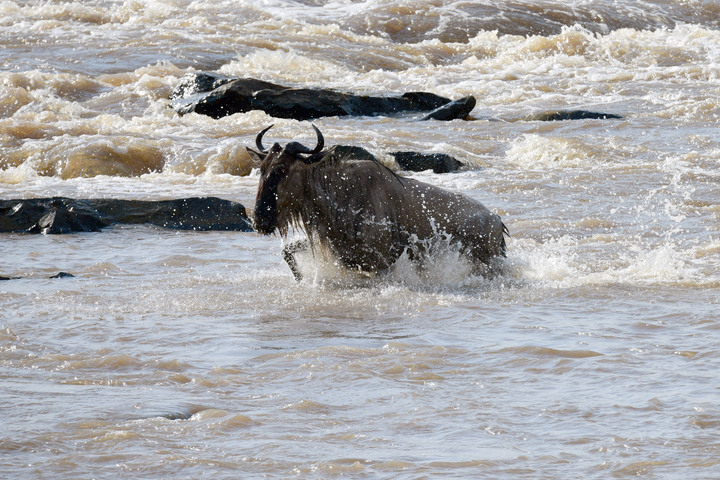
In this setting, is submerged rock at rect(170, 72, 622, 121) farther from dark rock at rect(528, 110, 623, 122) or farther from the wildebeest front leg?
the wildebeest front leg

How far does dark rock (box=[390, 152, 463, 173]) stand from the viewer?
46.8ft

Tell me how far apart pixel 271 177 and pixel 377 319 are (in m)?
1.46

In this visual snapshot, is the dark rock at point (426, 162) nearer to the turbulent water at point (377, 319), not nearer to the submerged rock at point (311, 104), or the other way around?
the turbulent water at point (377, 319)

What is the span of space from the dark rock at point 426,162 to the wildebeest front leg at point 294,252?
6.03 meters

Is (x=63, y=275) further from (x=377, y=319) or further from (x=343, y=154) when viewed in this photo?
(x=377, y=319)

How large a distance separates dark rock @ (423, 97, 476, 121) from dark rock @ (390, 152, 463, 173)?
179 inches

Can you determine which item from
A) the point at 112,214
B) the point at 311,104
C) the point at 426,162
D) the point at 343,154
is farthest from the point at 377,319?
the point at 311,104

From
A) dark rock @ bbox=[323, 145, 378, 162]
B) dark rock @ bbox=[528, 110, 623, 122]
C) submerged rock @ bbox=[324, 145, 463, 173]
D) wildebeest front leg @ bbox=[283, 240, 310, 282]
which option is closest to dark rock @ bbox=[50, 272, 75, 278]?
wildebeest front leg @ bbox=[283, 240, 310, 282]

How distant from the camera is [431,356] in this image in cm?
598

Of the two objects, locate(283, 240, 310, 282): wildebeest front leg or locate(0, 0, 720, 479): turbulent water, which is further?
locate(283, 240, 310, 282): wildebeest front leg

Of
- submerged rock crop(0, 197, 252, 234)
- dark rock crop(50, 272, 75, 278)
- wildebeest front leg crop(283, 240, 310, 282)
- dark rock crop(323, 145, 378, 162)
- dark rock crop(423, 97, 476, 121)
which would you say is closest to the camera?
dark rock crop(323, 145, 378, 162)

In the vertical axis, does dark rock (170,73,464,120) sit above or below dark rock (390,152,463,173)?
above

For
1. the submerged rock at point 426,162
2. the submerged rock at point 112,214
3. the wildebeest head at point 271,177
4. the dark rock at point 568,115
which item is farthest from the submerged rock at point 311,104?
the wildebeest head at point 271,177

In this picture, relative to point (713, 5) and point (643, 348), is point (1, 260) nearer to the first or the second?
point (643, 348)
